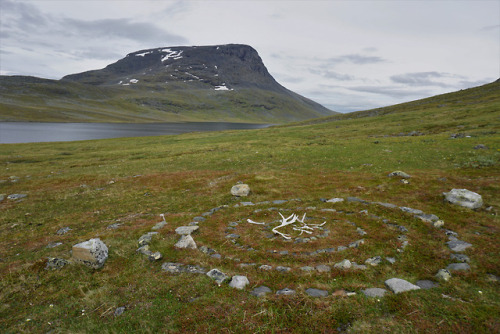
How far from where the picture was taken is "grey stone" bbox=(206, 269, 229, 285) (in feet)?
29.8

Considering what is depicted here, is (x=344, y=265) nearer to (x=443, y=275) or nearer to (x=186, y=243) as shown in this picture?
(x=443, y=275)

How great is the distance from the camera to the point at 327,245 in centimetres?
1168

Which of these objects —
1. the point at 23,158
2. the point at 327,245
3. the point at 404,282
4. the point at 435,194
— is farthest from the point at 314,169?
the point at 23,158

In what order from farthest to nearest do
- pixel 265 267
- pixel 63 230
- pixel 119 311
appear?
1. pixel 63 230
2. pixel 265 267
3. pixel 119 311

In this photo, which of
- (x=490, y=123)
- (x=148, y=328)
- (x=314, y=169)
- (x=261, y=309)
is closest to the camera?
(x=148, y=328)

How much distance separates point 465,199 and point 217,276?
1643 centimetres

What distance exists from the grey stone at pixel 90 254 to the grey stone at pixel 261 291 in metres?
7.32

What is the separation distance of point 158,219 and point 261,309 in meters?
11.5

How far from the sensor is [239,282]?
884 cm

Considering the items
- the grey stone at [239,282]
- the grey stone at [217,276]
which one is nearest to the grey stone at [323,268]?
the grey stone at [239,282]

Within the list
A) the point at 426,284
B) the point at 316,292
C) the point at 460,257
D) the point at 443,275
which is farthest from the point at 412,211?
the point at 316,292

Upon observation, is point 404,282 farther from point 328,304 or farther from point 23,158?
point 23,158

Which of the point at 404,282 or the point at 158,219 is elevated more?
the point at 404,282

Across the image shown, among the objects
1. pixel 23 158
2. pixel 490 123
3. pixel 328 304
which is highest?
pixel 490 123
